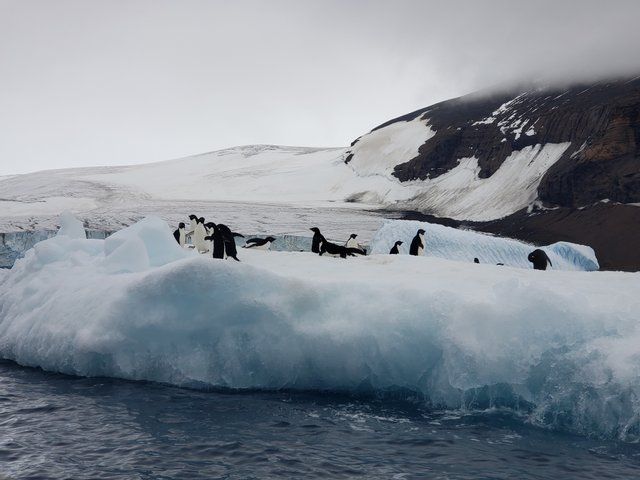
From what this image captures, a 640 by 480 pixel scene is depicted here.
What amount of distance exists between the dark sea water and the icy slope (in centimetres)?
30

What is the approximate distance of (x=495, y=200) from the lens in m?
34.9

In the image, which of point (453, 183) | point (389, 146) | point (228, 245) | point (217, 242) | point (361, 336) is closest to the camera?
point (361, 336)

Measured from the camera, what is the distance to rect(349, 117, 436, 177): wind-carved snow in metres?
45.8

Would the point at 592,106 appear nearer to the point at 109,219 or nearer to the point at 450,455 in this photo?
the point at 109,219

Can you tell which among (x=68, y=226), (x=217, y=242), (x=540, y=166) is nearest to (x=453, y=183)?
(x=540, y=166)

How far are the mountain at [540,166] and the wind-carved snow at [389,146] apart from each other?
21 cm

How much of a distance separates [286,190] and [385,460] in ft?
136

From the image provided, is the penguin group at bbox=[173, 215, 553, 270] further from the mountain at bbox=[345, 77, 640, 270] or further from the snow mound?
the mountain at bbox=[345, 77, 640, 270]

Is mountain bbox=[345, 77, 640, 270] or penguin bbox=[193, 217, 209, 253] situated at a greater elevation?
mountain bbox=[345, 77, 640, 270]

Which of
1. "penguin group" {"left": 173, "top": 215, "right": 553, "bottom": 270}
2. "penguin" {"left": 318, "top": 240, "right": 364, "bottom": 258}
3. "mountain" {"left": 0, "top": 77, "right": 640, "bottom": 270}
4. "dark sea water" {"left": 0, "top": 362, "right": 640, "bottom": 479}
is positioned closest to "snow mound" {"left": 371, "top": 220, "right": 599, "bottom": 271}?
"mountain" {"left": 0, "top": 77, "right": 640, "bottom": 270}

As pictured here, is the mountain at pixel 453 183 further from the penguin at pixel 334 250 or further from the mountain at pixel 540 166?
the penguin at pixel 334 250

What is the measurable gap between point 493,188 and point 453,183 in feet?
11.8

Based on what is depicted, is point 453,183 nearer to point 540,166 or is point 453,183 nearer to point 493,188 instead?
point 493,188

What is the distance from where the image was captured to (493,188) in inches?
1420
